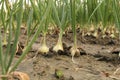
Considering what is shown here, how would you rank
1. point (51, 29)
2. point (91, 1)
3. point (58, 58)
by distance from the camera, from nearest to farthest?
point (58, 58), point (91, 1), point (51, 29)

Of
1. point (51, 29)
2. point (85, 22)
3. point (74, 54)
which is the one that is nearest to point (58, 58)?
point (74, 54)

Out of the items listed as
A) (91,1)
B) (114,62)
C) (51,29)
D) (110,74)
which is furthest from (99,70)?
(51,29)

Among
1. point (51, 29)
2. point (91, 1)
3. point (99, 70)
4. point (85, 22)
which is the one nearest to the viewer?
point (99, 70)

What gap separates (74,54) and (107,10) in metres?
0.99

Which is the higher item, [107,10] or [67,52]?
[107,10]

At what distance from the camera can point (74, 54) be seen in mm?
1284

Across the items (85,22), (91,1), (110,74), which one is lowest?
(110,74)

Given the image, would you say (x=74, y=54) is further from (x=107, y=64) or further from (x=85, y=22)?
(x=85, y=22)

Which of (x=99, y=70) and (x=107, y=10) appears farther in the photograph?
(x=107, y=10)

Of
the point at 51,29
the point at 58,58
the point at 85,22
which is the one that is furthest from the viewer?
the point at 51,29

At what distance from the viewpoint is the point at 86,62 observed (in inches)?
48.2

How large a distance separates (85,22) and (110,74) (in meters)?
1.38

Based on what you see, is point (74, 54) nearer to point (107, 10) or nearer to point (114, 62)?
point (114, 62)

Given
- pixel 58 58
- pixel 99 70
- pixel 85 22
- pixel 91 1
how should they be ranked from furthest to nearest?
pixel 85 22, pixel 91 1, pixel 58 58, pixel 99 70
